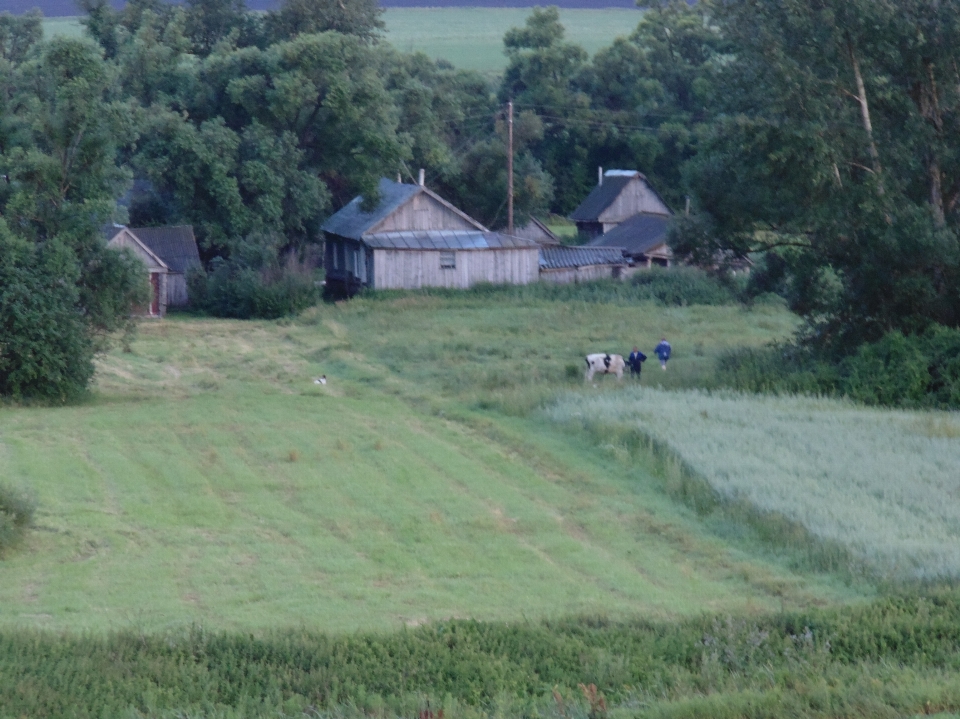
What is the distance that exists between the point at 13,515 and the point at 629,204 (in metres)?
55.4

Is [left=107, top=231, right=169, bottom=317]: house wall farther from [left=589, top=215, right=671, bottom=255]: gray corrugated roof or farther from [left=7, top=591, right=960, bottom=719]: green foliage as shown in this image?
[left=7, top=591, right=960, bottom=719]: green foliage

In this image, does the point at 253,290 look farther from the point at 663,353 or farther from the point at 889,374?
the point at 889,374

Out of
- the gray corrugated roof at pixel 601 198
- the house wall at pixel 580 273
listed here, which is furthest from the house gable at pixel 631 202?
the house wall at pixel 580 273

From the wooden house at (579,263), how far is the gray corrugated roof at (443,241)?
2.09 metres

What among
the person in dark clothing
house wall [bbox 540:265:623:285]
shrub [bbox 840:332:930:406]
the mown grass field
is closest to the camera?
the mown grass field

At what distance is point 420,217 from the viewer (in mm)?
50062

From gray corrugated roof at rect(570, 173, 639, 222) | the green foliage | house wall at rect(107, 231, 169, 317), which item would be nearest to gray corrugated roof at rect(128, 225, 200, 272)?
house wall at rect(107, 231, 169, 317)

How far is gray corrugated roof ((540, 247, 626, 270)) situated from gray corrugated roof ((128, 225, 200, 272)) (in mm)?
15241

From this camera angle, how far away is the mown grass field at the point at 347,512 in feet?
40.3

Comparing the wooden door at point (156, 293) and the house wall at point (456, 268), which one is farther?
the house wall at point (456, 268)

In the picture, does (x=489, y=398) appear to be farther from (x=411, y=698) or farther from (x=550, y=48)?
(x=550, y=48)

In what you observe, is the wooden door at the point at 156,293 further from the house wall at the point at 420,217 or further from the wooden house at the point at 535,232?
the wooden house at the point at 535,232

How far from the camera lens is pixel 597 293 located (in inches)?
1913

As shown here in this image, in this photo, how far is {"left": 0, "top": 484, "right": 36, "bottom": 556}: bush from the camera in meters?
13.9
